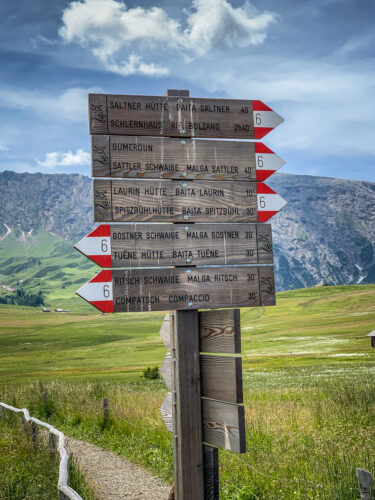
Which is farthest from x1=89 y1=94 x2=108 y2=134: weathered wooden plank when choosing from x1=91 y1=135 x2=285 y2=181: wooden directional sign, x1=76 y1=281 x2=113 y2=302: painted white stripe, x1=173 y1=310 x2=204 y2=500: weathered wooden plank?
x1=173 y1=310 x2=204 y2=500: weathered wooden plank

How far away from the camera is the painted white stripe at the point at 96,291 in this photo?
14.9 feet

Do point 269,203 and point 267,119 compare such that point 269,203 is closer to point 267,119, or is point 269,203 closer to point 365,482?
point 267,119

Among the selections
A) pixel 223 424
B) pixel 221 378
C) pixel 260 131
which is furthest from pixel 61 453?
pixel 260 131

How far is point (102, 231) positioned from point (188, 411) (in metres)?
1.99

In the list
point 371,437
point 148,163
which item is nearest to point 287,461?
point 371,437

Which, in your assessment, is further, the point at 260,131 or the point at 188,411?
the point at 260,131

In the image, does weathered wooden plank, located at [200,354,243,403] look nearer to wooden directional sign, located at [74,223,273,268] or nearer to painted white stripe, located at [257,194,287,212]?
wooden directional sign, located at [74,223,273,268]

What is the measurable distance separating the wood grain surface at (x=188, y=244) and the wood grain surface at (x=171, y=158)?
56cm

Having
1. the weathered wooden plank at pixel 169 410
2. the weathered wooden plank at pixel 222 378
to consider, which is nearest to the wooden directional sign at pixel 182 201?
the weathered wooden plank at pixel 222 378

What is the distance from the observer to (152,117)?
5043 millimetres

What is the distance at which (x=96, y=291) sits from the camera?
459 cm

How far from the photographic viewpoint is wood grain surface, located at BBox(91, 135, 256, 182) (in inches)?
191

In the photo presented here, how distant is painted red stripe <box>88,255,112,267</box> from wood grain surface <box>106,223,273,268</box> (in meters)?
0.04

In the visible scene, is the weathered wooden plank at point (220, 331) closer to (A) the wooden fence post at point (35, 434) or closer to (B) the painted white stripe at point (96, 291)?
(B) the painted white stripe at point (96, 291)
